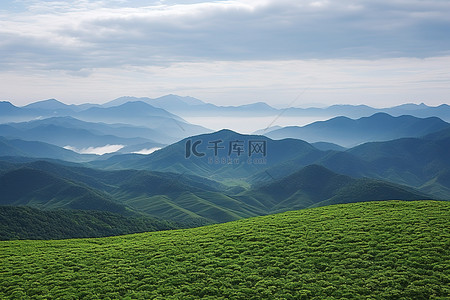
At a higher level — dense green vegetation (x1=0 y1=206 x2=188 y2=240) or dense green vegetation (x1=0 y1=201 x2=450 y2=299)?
dense green vegetation (x1=0 y1=201 x2=450 y2=299)

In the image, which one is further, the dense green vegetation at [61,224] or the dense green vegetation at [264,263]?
the dense green vegetation at [61,224]

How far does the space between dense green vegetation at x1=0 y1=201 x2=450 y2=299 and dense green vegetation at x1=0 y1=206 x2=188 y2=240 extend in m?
82.0

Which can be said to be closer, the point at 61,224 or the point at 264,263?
the point at 264,263

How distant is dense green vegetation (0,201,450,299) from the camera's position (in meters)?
26.2

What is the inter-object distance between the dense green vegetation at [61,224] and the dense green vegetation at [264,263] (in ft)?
269

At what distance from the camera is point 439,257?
28422 mm

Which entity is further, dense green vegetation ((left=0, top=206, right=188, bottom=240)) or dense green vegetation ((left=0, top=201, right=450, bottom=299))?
dense green vegetation ((left=0, top=206, right=188, bottom=240))

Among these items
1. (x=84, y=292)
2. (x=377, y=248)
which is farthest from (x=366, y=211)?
(x=84, y=292)

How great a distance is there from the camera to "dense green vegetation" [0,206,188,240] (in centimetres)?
11468

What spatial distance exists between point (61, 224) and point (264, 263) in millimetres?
111347

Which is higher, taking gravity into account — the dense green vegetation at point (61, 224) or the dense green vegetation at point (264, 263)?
the dense green vegetation at point (264, 263)

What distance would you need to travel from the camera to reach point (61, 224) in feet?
411

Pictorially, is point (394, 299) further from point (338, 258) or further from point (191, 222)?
Result: point (191, 222)

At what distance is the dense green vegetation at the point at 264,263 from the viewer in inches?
1030
